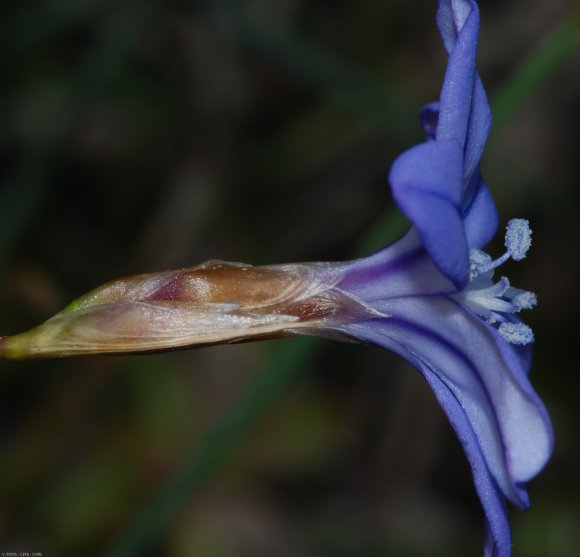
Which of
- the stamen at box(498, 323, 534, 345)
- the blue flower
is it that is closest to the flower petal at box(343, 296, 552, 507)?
the blue flower

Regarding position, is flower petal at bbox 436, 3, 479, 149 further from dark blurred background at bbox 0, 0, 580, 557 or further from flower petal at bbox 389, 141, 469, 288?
dark blurred background at bbox 0, 0, 580, 557

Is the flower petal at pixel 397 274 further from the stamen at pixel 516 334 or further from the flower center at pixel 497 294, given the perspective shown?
the stamen at pixel 516 334

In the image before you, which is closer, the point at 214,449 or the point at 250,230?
the point at 214,449

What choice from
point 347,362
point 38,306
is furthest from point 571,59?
point 38,306

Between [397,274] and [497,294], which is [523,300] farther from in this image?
[397,274]

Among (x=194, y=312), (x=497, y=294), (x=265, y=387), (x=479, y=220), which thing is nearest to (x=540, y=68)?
(x=479, y=220)

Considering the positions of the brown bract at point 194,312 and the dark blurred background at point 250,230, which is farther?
the dark blurred background at point 250,230

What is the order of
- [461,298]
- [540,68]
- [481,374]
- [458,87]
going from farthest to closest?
[540,68]
[461,298]
[481,374]
[458,87]

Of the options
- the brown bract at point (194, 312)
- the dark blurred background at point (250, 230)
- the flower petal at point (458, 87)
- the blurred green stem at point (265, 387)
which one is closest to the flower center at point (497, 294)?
the brown bract at point (194, 312)
